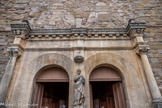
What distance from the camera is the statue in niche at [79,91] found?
364 centimetres

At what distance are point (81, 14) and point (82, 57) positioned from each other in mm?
2830

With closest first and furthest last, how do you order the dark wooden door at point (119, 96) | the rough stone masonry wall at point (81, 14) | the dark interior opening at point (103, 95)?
1. the dark wooden door at point (119, 96)
2. the dark interior opening at point (103, 95)
3. the rough stone masonry wall at point (81, 14)

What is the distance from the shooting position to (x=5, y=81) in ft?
13.0

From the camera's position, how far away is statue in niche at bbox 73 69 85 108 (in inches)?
143

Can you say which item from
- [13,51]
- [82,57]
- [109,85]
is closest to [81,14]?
[82,57]

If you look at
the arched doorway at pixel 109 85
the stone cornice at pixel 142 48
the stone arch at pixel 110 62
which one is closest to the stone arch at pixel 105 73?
the arched doorway at pixel 109 85

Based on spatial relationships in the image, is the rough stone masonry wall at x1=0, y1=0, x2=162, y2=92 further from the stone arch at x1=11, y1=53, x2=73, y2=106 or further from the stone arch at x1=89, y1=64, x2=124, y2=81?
the stone arch at x1=89, y1=64, x2=124, y2=81

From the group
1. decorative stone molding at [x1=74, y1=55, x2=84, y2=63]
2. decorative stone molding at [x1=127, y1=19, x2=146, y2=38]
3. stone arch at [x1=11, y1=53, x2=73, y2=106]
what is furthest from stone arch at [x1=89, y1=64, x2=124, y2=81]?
decorative stone molding at [x1=127, y1=19, x2=146, y2=38]

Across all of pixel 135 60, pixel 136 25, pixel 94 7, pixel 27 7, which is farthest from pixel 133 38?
pixel 27 7

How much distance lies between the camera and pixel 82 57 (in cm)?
445

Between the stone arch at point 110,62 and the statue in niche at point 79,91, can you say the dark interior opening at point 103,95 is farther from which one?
the statue in niche at point 79,91

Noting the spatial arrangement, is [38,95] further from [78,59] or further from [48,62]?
[78,59]

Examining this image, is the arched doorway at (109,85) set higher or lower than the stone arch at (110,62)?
lower

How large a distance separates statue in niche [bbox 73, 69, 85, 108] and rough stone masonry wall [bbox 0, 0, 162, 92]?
2.92 metres
